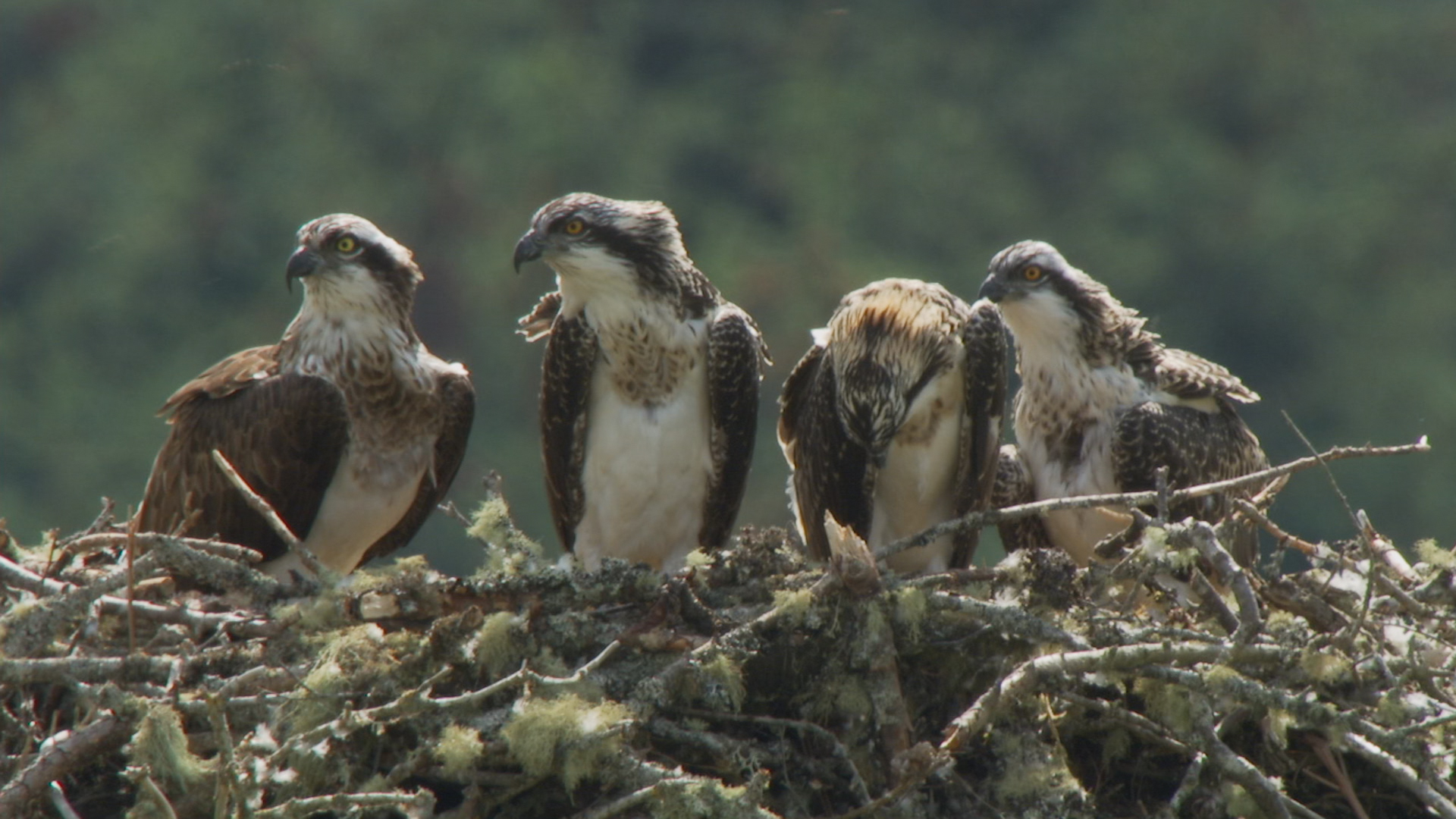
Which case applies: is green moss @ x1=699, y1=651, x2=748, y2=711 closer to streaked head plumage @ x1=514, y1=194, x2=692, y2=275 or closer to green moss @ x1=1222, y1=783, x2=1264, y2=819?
green moss @ x1=1222, y1=783, x2=1264, y2=819

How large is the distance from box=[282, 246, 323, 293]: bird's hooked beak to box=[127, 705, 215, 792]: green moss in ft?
7.53

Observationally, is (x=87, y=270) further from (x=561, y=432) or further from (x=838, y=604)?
(x=838, y=604)

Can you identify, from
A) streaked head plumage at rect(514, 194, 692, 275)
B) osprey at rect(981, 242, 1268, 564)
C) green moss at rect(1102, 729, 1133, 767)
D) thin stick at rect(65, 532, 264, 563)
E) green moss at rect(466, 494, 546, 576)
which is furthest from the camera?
osprey at rect(981, 242, 1268, 564)

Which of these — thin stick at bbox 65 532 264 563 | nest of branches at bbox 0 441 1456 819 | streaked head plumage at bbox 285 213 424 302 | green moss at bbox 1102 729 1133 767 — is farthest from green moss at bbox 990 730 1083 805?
streaked head plumage at bbox 285 213 424 302

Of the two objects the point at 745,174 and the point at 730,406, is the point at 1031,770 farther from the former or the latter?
the point at 745,174

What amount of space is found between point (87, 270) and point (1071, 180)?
575 inches

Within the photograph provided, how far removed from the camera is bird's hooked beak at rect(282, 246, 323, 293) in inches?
253

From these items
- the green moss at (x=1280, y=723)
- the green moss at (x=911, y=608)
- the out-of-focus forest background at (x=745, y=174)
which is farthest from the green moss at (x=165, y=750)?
the out-of-focus forest background at (x=745, y=174)

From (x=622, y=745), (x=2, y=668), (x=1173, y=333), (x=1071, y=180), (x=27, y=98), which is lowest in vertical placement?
(x=622, y=745)

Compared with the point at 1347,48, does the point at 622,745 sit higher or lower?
lower

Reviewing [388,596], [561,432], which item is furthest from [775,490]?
[388,596]

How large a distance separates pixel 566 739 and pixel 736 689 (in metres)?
0.48

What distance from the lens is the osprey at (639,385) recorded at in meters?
6.37

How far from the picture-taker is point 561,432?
257 inches
